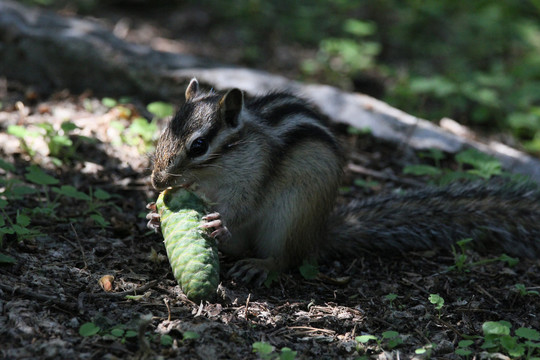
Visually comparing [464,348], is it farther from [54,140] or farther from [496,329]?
[54,140]

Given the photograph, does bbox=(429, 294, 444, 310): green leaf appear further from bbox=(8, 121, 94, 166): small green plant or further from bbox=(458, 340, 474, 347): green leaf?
bbox=(8, 121, 94, 166): small green plant

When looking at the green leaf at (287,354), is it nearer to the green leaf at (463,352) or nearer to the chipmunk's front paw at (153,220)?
the green leaf at (463,352)

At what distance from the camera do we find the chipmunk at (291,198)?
11.2ft

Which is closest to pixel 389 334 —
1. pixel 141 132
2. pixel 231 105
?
pixel 231 105

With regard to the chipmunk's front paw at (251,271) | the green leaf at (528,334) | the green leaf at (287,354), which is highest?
the green leaf at (528,334)

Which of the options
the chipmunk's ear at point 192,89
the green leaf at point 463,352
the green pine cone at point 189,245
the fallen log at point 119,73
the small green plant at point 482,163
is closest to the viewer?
the green leaf at point 463,352

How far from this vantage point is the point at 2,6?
6.50m

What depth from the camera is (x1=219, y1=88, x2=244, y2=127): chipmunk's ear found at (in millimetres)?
3467

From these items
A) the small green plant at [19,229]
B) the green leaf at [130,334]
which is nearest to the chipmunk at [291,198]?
the small green plant at [19,229]

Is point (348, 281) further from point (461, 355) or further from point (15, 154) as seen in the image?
point (15, 154)

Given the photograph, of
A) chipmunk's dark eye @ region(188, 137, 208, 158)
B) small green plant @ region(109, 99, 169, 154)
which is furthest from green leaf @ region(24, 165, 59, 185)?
small green plant @ region(109, 99, 169, 154)

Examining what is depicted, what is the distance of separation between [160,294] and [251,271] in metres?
0.60

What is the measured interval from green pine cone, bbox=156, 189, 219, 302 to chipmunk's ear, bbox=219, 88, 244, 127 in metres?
0.54

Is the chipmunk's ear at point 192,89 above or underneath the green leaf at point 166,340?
above
